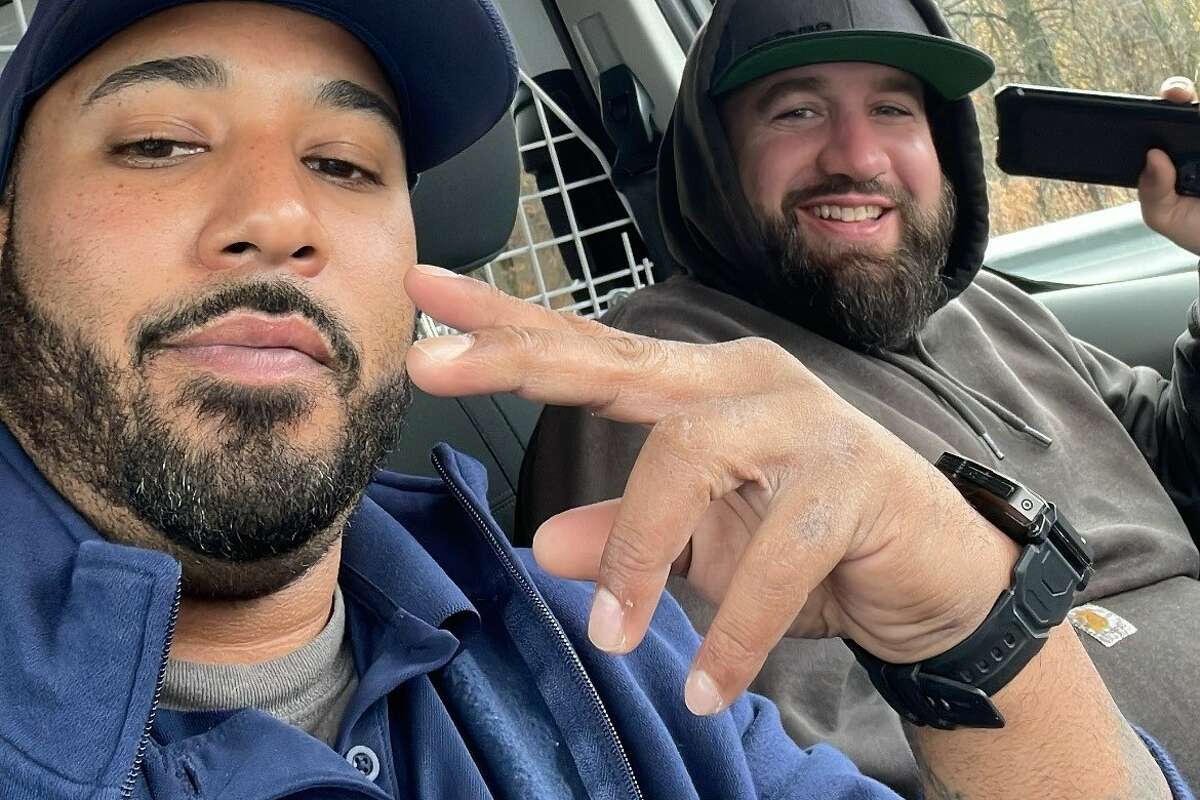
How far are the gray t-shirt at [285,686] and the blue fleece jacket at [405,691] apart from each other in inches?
1.1

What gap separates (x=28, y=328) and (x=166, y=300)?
0.13 meters

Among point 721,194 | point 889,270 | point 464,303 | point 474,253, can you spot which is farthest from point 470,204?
point 464,303

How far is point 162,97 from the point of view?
1.00 m

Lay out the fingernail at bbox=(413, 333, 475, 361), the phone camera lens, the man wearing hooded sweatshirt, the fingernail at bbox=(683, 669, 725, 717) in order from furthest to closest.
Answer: the phone camera lens → the man wearing hooded sweatshirt → the fingernail at bbox=(683, 669, 725, 717) → the fingernail at bbox=(413, 333, 475, 361)

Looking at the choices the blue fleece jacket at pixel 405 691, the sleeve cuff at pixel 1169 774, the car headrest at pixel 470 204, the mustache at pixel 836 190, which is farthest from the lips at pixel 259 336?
the mustache at pixel 836 190

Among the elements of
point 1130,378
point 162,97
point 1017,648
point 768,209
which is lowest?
point 1130,378

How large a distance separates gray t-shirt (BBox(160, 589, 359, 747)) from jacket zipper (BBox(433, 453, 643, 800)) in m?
0.16

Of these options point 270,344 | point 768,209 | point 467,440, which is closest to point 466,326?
point 270,344

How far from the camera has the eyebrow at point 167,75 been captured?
3.26ft

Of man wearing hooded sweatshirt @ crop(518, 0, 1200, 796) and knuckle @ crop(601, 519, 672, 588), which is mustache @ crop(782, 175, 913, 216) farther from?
knuckle @ crop(601, 519, 672, 588)

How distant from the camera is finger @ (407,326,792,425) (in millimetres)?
616

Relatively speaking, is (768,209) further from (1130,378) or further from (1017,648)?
(1017,648)

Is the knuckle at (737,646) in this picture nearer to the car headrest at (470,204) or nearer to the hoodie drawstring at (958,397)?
the car headrest at (470,204)

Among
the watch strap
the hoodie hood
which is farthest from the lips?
the hoodie hood
